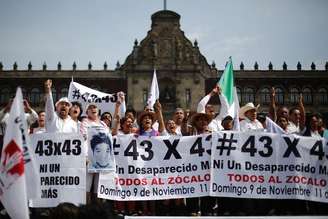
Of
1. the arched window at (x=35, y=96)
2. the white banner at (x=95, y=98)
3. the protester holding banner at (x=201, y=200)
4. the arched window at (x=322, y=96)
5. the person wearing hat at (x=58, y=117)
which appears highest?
the arched window at (x=35, y=96)

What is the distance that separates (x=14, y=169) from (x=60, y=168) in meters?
2.41

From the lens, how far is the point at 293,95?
47.9 m

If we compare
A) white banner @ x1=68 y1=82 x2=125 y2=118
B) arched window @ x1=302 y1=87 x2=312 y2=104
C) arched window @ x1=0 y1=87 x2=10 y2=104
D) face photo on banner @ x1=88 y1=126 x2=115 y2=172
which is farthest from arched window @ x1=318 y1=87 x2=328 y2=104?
face photo on banner @ x1=88 y1=126 x2=115 y2=172

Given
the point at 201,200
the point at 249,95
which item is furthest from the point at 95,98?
the point at 249,95

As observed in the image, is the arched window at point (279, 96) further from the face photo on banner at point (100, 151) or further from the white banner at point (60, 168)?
the white banner at point (60, 168)

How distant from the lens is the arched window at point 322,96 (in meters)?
47.7

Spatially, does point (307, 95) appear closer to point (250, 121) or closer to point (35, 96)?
point (35, 96)

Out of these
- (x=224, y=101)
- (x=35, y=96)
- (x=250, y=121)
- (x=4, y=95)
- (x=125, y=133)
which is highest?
(x=4, y=95)

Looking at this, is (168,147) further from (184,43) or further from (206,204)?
(184,43)

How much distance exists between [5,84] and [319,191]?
44.8 meters

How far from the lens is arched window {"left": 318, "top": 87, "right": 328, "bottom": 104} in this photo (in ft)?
156

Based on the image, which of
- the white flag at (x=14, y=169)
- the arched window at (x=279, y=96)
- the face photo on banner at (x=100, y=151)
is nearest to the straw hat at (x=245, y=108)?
the face photo on banner at (x=100, y=151)

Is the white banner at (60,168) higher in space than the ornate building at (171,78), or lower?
lower

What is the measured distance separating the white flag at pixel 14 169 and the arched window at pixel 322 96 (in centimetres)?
4613
